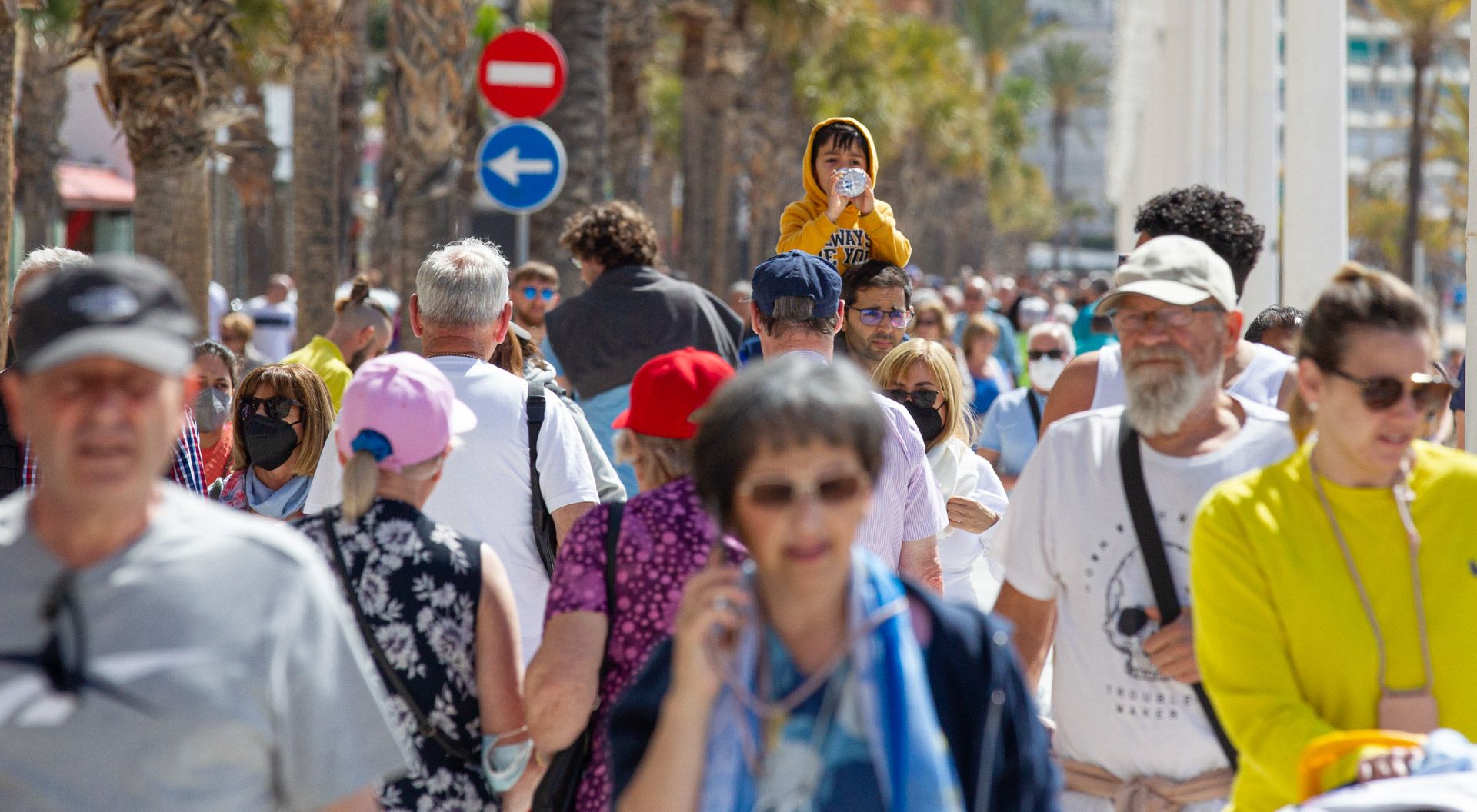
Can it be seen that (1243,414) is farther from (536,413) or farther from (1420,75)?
(1420,75)

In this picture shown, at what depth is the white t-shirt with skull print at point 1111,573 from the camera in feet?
10.8

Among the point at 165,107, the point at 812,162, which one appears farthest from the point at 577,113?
the point at 812,162

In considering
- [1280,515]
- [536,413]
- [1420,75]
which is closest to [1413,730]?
[1280,515]

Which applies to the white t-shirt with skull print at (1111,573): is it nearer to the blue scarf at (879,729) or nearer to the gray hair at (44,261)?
the blue scarf at (879,729)

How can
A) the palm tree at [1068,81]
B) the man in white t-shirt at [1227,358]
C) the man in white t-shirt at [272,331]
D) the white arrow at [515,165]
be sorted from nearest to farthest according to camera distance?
the man in white t-shirt at [1227,358] → the white arrow at [515,165] → the man in white t-shirt at [272,331] → the palm tree at [1068,81]

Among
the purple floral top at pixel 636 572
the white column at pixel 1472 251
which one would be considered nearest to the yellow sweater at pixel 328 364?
the purple floral top at pixel 636 572

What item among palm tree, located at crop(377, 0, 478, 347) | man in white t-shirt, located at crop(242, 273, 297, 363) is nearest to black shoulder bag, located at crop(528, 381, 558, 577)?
palm tree, located at crop(377, 0, 478, 347)

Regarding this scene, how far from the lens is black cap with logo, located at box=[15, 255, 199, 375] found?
7.47 ft

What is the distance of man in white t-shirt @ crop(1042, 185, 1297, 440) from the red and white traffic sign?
6.25 meters

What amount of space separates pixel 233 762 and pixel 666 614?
98 cm

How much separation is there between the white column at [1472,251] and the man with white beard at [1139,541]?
306cm

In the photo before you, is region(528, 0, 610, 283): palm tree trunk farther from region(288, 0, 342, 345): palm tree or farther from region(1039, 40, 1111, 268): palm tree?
region(1039, 40, 1111, 268): palm tree

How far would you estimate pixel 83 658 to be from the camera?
2285mm

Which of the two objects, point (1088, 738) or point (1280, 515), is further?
point (1088, 738)
